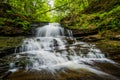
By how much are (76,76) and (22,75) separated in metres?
1.90

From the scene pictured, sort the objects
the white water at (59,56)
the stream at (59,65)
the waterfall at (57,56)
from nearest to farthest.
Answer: the stream at (59,65)
the white water at (59,56)
the waterfall at (57,56)

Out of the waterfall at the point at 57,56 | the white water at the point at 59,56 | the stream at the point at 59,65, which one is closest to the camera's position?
the stream at the point at 59,65

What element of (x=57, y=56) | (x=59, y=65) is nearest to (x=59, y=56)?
(x=57, y=56)

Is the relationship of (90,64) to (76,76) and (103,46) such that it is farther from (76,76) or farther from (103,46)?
(103,46)

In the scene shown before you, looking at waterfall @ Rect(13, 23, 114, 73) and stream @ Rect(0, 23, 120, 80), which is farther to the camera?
waterfall @ Rect(13, 23, 114, 73)

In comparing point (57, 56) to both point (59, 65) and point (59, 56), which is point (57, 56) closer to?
point (59, 56)

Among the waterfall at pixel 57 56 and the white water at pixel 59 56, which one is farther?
the waterfall at pixel 57 56

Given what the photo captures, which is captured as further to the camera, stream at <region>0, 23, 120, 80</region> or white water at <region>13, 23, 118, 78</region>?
white water at <region>13, 23, 118, 78</region>

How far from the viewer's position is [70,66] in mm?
6688

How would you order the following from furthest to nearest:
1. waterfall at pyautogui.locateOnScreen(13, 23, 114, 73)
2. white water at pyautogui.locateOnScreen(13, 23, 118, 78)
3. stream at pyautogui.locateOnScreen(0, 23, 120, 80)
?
waterfall at pyautogui.locateOnScreen(13, 23, 114, 73)
white water at pyautogui.locateOnScreen(13, 23, 118, 78)
stream at pyautogui.locateOnScreen(0, 23, 120, 80)

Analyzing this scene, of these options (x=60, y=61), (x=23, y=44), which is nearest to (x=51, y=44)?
(x=23, y=44)

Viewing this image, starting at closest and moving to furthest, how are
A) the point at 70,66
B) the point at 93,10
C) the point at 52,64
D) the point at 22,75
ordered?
the point at 22,75, the point at 70,66, the point at 52,64, the point at 93,10

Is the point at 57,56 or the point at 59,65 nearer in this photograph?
the point at 59,65

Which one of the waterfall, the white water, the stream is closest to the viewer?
the stream
